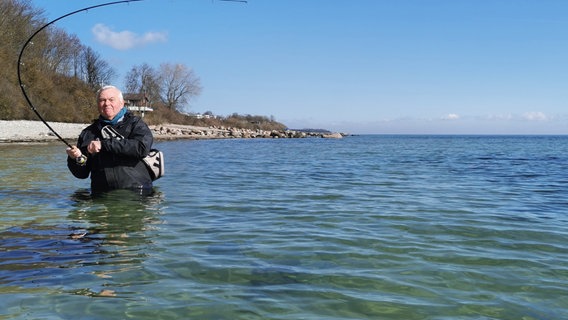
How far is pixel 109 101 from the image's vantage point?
7.06 metres

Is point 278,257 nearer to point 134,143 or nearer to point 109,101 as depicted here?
point 134,143

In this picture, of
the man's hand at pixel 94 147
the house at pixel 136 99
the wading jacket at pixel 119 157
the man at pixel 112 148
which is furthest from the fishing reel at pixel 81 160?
the house at pixel 136 99

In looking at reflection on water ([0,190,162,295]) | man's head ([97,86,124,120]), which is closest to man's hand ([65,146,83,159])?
A: man's head ([97,86,124,120])

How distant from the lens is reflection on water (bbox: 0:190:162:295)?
157 inches

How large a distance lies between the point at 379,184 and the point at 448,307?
938 centimetres

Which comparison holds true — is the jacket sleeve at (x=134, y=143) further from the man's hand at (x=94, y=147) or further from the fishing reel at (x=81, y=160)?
Answer: the fishing reel at (x=81, y=160)

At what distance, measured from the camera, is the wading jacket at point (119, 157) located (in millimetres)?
7012

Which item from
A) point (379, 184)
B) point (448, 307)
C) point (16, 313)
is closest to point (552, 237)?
point (448, 307)

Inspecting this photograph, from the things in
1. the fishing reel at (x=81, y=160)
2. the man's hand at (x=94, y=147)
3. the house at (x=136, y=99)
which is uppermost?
the house at (x=136, y=99)

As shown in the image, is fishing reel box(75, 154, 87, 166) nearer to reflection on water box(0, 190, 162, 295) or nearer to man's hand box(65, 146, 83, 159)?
man's hand box(65, 146, 83, 159)

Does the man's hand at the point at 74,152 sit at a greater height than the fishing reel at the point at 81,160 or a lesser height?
greater

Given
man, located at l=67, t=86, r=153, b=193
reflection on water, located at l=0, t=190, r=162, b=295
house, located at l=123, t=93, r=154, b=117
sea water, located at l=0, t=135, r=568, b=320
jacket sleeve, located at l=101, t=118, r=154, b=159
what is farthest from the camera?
house, located at l=123, t=93, r=154, b=117

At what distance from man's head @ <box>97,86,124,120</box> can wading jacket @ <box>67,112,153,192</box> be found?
0.58 feet

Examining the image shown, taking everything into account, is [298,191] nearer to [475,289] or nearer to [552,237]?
[552,237]
